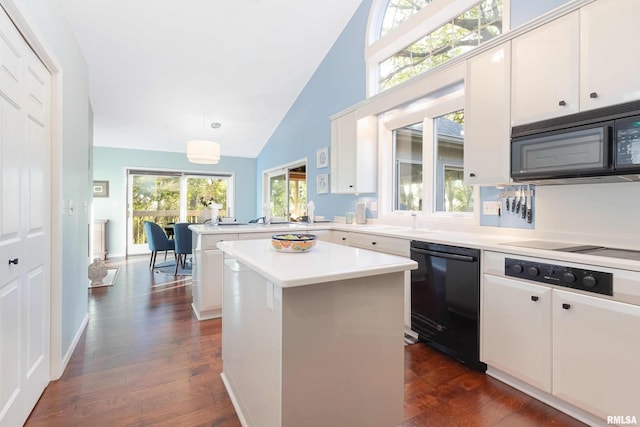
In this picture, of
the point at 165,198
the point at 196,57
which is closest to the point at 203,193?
the point at 165,198

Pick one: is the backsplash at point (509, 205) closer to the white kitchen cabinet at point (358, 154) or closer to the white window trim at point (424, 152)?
the white window trim at point (424, 152)

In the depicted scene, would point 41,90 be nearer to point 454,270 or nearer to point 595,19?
point 454,270

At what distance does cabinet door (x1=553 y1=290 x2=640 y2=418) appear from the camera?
139 centimetres

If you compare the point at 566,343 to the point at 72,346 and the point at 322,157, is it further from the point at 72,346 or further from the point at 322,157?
the point at 322,157

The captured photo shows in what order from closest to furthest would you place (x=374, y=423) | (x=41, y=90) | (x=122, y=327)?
1. (x=374, y=423)
2. (x=41, y=90)
3. (x=122, y=327)

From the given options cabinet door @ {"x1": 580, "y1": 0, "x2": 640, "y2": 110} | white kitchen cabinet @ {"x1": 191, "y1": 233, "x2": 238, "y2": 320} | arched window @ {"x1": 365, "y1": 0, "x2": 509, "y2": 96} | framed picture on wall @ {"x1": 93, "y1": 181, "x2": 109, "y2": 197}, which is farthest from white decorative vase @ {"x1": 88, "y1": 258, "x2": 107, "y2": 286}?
cabinet door @ {"x1": 580, "y1": 0, "x2": 640, "y2": 110}

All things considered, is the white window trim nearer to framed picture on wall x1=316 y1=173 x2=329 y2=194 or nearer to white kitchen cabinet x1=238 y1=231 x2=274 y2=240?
framed picture on wall x1=316 y1=173 x2=329 y2=194

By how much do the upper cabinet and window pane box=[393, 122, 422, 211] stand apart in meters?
1.33

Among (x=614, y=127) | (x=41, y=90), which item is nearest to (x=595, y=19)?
(x=614, y=127)

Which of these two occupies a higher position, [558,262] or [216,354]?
[558,262]

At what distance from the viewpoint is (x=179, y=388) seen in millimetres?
1923

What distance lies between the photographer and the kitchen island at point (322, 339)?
1203 millimetres

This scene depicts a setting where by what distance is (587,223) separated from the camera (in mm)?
1999

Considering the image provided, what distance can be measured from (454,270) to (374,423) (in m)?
1.19
